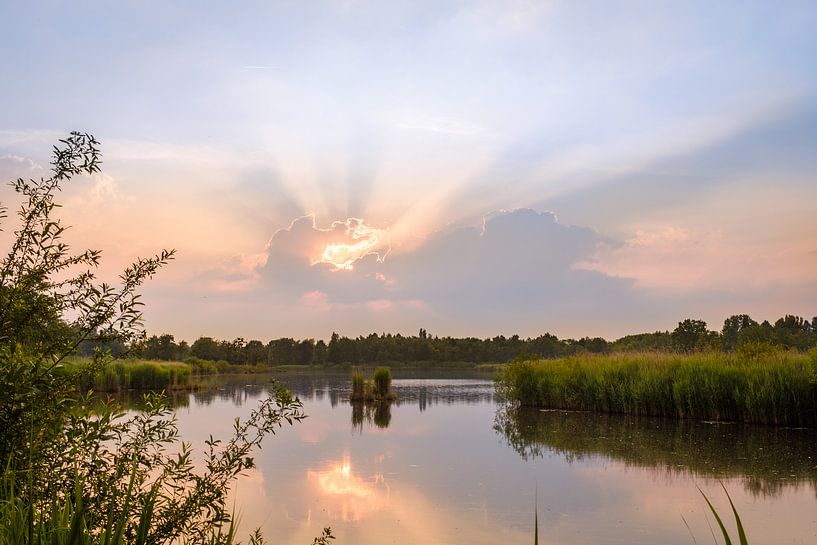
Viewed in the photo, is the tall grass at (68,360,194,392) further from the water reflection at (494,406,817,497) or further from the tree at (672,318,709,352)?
the tree at (672,318,709,352)

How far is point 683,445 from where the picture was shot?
13.1m

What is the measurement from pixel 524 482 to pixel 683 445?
5.14 m

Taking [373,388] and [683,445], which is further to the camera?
[373,388]

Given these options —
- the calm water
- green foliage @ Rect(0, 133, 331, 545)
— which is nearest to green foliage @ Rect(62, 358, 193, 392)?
the calm water

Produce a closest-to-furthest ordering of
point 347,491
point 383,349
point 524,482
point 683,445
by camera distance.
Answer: point 347,491
point 524,482
point 683,445
point 383,349

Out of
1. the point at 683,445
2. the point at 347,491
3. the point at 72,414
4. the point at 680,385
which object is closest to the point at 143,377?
the point at 680,385

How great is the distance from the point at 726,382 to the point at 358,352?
74.6 m

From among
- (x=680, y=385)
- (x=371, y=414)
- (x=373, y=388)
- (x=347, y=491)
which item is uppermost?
(x=680, y=385)

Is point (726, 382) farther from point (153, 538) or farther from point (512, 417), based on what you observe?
point (153, 538)

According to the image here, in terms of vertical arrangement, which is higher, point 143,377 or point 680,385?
point 680,385

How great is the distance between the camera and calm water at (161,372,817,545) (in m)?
7.22

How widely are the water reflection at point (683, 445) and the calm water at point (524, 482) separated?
3cm

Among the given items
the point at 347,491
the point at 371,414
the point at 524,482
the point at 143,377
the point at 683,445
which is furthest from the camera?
the point at 143,377

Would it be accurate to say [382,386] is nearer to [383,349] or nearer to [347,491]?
[347,491]
